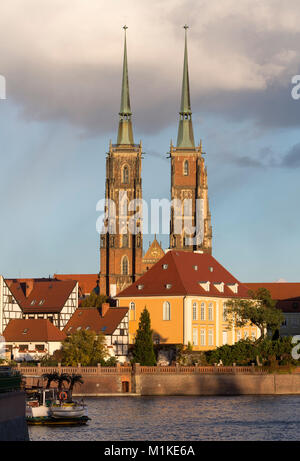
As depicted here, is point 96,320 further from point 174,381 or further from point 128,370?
point 174,381

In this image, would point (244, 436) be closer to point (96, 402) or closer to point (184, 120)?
point (96, 402)

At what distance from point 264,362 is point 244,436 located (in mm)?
37166

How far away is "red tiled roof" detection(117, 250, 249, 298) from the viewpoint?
390 ft

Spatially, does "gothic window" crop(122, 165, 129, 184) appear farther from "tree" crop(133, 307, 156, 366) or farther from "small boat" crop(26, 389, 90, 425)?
"small boat" crop(26, 389, 90, 425)

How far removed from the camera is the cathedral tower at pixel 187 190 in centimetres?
16525

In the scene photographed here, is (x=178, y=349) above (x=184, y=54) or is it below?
below

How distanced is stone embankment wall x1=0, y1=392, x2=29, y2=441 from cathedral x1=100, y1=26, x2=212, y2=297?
102 m

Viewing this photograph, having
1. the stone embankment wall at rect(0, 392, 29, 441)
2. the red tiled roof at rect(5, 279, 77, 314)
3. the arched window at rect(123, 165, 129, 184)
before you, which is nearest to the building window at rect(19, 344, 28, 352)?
the red tiled roof at rect(5, 279, 77, 314)

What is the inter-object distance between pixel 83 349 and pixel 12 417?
53612 mm

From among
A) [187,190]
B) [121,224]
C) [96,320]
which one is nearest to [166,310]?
[96,320]

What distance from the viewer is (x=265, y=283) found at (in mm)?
162250

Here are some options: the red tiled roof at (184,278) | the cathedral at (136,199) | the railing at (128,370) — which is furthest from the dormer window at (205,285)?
the cathedral at (136,199)
